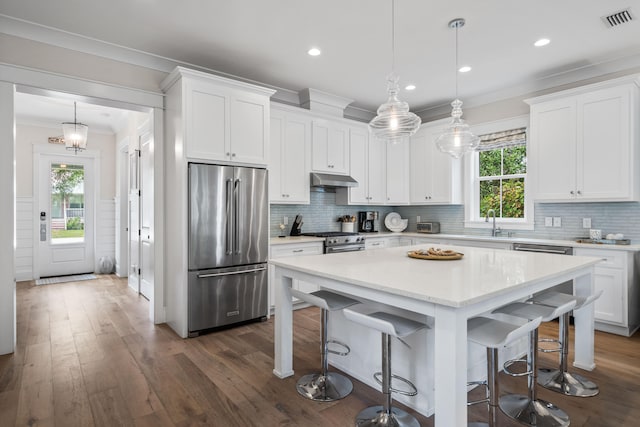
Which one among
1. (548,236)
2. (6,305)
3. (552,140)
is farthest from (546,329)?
(6,305)

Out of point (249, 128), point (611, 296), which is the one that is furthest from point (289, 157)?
point (611, 296)

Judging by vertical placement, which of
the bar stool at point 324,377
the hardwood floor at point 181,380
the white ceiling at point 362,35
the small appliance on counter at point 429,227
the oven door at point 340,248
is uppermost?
the white ceiling at point 362,35

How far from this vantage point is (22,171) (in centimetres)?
611

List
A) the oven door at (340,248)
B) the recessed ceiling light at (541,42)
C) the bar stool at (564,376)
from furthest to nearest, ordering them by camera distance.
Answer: the oven door at (340,248)
the recessed ceiling light at (541,42)
the bar stool at (564,376)

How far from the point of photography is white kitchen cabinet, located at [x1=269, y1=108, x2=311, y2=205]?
4430 mm

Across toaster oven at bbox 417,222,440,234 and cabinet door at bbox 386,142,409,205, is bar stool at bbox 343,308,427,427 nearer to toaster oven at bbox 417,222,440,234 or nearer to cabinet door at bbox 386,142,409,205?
toaster oven at bbox 417,222,440,234

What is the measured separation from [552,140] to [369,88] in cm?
229

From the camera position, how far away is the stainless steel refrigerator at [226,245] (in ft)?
11.4

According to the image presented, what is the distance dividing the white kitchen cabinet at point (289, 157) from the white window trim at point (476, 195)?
7.87ft

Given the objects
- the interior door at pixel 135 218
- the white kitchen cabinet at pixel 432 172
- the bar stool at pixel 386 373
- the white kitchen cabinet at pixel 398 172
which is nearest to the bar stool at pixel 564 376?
the bar stool at pixel 386 373

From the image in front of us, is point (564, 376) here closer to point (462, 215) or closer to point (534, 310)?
point (534, 310)

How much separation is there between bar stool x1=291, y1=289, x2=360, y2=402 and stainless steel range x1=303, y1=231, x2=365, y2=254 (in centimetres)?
204

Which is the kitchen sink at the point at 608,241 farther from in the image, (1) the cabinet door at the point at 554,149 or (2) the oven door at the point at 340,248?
(2) the oven door at the point at 340,248

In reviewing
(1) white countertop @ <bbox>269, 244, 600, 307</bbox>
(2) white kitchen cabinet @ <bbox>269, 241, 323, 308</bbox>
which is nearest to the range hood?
(2) white kitchen cabinet @ <bbox>269, 241, 323, 308</bbox>
